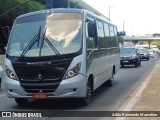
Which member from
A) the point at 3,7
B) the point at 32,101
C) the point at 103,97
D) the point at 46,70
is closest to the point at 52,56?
the point at 46,70

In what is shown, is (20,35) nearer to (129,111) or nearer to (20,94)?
(20,94)

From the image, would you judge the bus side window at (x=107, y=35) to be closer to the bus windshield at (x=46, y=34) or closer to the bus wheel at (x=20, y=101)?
the bus windshield at (x=46, y=34)

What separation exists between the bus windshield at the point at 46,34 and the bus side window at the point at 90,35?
1.25ft

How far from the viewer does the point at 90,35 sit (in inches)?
456

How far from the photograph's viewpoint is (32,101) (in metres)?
12.2

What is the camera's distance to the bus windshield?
10625 mm

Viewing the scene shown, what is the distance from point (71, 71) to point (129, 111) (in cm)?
187

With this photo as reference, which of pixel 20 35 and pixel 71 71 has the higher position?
pixel 20 35

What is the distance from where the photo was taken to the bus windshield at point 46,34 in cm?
1062

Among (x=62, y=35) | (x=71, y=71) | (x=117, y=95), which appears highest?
(x=62, y=35)

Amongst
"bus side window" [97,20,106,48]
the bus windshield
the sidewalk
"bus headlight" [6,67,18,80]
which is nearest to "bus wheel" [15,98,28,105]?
"bus headlight" [6,67,18,80]

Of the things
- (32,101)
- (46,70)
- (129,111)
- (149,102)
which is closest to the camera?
(129,111)

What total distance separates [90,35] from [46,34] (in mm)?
1416

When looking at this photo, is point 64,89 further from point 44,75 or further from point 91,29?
point 91,29
